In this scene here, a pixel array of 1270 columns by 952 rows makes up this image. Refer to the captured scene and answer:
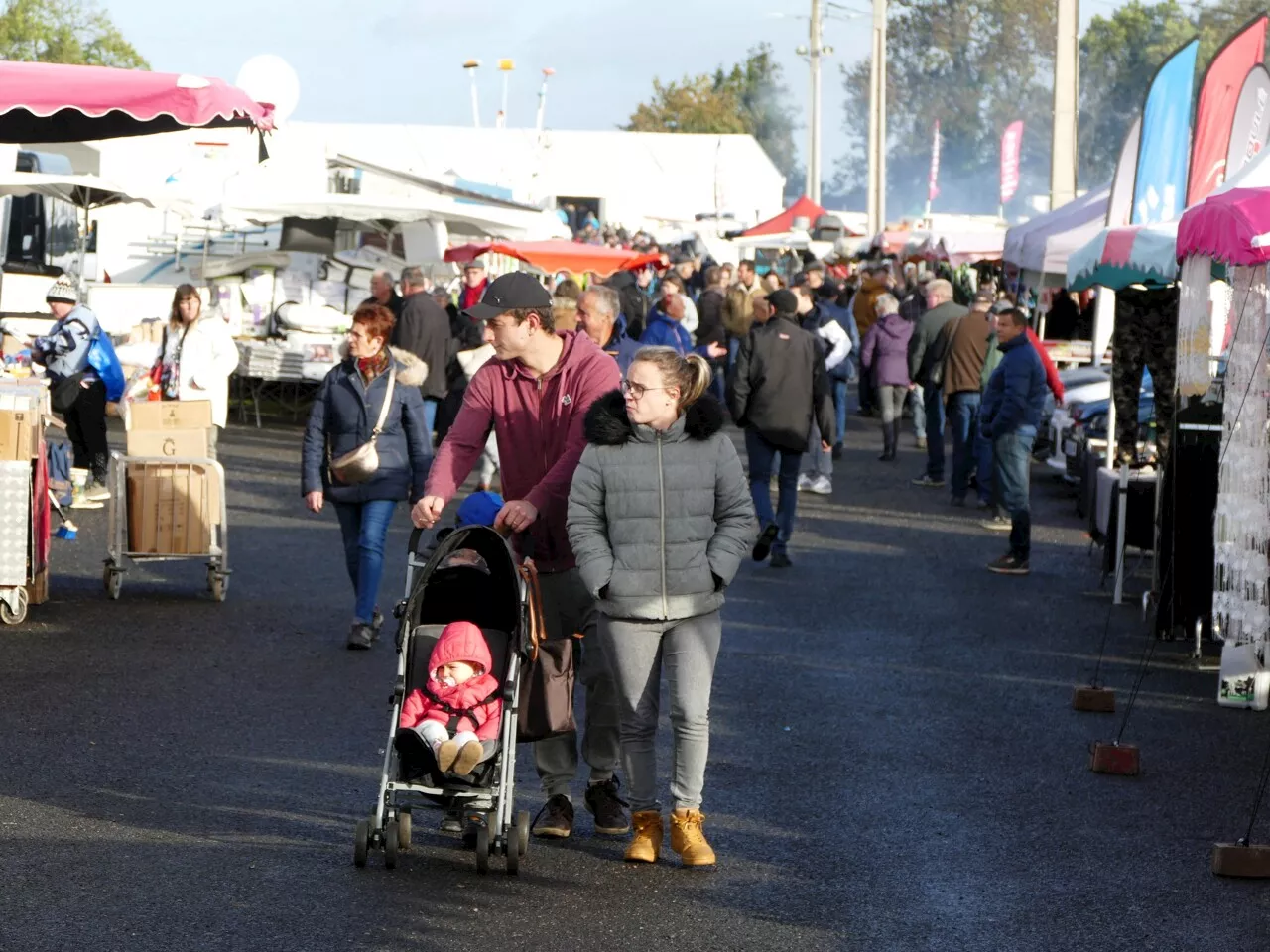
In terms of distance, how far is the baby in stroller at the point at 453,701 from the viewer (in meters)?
6.44

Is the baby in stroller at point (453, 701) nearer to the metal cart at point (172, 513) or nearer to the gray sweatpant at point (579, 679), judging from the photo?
the gray sweatpant at point (579, 679)

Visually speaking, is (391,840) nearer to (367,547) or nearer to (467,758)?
(467,758)

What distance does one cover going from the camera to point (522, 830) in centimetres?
642

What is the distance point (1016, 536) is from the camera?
46.7ft

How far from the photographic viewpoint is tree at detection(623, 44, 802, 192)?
380ft

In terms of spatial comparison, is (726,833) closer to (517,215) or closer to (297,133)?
(517,215)

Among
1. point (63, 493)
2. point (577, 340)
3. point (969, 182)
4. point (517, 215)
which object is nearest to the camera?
point (577, 340)

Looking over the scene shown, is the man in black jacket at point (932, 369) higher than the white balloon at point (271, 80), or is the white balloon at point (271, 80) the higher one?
the white balloon at point (271, 80)

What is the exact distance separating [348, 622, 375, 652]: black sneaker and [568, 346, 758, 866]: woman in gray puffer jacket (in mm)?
4063

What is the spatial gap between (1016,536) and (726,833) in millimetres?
7629

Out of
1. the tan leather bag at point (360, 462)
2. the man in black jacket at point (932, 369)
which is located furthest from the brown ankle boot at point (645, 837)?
the man in black jacket at point (932, 369)

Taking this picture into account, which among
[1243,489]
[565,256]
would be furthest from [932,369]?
[1243,489]

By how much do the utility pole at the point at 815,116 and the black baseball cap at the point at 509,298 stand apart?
50520 millimetres

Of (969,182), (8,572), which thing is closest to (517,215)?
(8,572)
